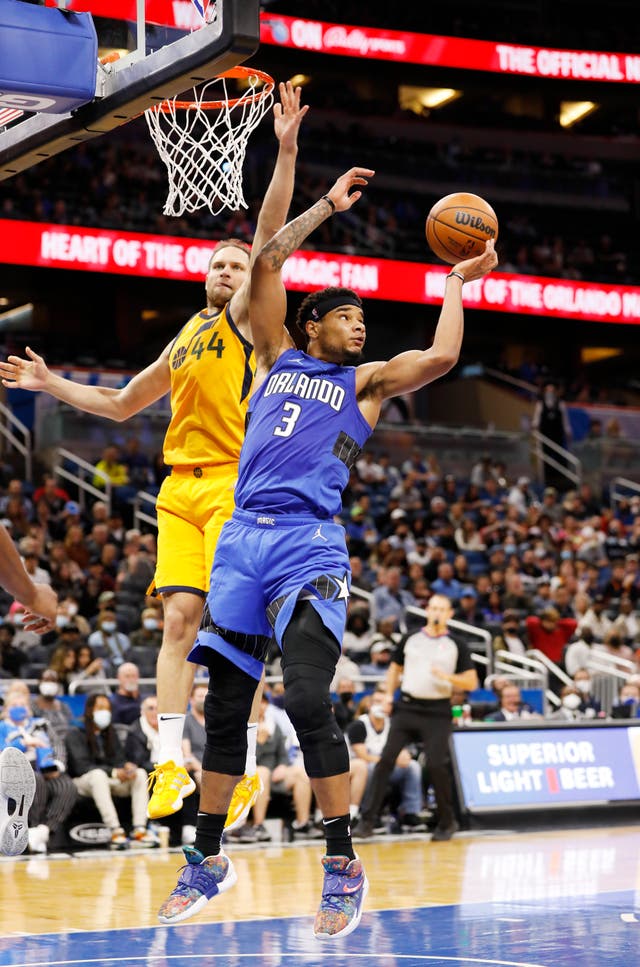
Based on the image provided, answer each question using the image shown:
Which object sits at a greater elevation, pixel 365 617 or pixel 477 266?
pixel 477 266

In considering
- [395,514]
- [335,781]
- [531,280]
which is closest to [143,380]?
[335,781]

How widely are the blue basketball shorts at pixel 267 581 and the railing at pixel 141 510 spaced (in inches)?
533

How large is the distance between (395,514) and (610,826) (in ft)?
27.2

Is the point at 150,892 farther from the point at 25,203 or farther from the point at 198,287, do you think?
the point at 198,287

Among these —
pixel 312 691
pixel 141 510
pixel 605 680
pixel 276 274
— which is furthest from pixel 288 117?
pixel 141 510

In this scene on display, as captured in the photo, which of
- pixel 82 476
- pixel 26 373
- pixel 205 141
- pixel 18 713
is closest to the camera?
pixel 26 373

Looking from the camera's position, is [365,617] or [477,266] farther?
[365,617]

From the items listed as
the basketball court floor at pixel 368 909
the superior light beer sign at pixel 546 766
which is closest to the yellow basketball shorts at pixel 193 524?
the basketball court floor at pixel 368 909

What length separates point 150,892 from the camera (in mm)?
9523

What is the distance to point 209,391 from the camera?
252 inches

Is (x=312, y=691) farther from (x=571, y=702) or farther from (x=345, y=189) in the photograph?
(x=571, y=702)

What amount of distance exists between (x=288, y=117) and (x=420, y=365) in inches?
45.5

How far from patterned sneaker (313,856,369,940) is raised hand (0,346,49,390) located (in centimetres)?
271

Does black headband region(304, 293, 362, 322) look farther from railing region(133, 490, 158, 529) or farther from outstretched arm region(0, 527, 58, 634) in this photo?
railing region(133, 490, 158, 529)
